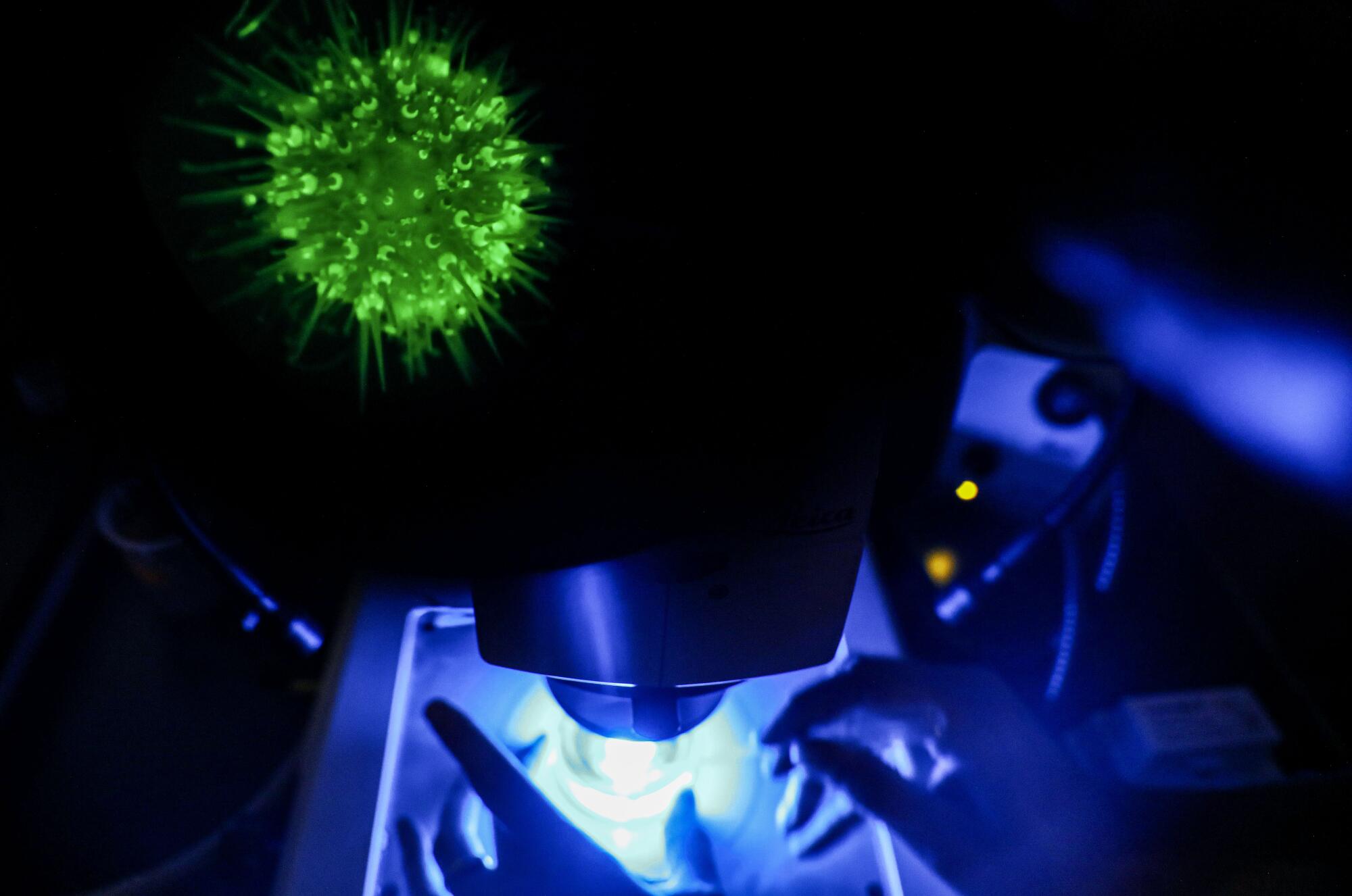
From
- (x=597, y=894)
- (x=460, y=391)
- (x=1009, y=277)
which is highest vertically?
(x=1009, y=277)

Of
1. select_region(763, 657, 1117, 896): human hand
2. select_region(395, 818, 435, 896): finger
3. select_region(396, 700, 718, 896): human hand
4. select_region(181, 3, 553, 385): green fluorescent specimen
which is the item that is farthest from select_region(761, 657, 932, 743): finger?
select_region(181, 3, 553, 385): green fluorescent specimen

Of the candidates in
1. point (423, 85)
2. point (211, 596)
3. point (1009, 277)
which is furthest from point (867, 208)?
point (211, 596)

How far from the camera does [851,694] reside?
0.58 m

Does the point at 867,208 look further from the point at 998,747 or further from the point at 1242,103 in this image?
the point at 998,747

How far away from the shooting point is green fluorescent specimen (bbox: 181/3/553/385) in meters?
0.21

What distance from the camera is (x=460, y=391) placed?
0.81 feet

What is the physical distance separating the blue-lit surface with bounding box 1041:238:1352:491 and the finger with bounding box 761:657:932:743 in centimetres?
29

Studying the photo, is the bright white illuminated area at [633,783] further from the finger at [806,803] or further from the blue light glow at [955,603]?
the blue light glow at [955,603]

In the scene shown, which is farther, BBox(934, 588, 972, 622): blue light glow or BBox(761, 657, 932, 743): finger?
BBox(934, 588, 972, 622): blue light glow

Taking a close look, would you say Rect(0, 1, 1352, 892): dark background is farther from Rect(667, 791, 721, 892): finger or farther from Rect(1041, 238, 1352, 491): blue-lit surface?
Rect(667, 791, 721, 892): finger

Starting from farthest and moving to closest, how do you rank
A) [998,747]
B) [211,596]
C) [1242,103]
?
1. [211,596]
2. [998,747]
3. [1242,103]

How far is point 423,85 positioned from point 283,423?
0.39ft

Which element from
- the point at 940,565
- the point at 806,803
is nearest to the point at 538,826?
the point at 806,803

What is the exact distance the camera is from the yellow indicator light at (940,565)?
913mm
